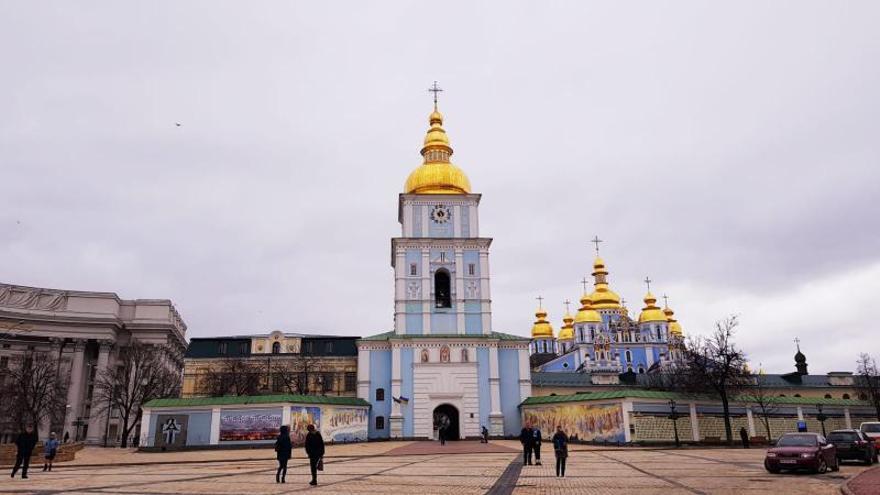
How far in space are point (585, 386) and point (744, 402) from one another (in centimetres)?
2433

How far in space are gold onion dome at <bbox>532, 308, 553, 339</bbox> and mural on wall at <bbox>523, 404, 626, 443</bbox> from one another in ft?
225

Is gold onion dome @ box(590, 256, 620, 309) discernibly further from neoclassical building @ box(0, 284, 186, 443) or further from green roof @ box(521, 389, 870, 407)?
neoclassical building @ box(0, 284, 186, 443)

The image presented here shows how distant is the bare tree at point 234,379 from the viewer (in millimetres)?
61594

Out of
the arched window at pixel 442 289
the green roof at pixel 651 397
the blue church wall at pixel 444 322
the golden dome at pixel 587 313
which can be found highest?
the golden dome at pixel 587 313

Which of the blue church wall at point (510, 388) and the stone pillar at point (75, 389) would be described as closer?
the blue church wall at point (510, 388)

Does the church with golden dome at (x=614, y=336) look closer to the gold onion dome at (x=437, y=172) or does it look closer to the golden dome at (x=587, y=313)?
the golden dome at (x=587, y=313)

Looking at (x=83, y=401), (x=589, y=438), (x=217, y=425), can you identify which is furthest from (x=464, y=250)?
(x=83, y=401)

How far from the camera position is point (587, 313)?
333 feet

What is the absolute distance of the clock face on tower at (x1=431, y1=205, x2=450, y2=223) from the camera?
54.8 metres

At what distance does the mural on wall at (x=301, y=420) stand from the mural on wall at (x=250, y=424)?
0.97 metres

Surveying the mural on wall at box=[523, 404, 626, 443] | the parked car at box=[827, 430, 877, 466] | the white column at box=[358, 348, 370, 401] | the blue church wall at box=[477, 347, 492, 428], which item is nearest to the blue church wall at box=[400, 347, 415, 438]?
the white column at box=[358, 348, 370, 401]

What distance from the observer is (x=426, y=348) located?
5072 cm

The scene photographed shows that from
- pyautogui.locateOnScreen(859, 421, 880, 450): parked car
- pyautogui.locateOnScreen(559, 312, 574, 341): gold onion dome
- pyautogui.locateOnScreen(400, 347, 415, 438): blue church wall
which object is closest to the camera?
pyautogui.locateOnScreen(859, 421, 880, 450): parked car

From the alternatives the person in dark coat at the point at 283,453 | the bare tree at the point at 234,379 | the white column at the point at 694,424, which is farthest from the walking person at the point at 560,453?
the bare tree at the point at 234,379
